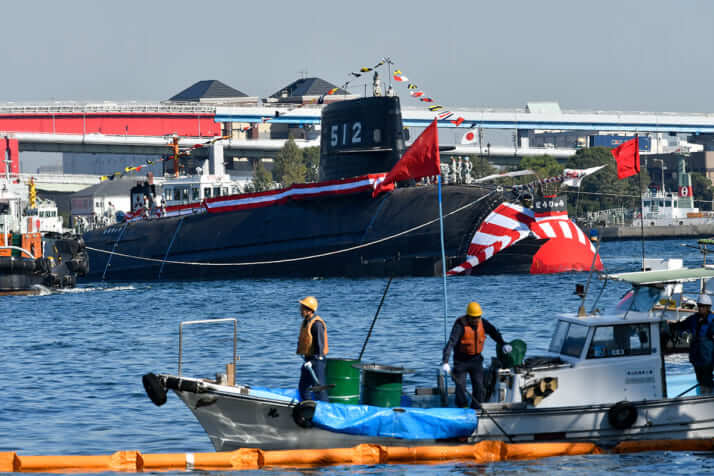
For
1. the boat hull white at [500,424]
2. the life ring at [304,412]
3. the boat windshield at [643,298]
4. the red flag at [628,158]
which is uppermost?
the red flag at [628,158]

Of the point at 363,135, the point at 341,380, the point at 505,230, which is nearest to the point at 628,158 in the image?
the point at 341,380

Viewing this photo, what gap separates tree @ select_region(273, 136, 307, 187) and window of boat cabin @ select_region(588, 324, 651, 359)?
379ft

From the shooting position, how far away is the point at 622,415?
1791 centimetres

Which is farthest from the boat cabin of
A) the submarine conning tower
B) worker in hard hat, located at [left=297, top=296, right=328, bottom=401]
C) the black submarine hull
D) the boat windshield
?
the submarine conning tower

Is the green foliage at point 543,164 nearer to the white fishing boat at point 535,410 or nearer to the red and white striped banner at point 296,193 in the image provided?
the red and white striped banner at point 296,193

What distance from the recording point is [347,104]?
5591cm

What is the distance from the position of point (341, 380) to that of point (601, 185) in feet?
397

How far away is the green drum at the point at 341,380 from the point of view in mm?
18406

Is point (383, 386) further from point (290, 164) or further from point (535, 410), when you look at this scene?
point (290, 164)

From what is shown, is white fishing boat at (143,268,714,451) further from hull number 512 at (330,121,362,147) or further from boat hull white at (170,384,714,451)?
hull number 512 at (330,121,362,147)

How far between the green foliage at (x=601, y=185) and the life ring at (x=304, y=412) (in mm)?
117347

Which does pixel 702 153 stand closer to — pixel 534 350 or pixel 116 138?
pixel 116 138

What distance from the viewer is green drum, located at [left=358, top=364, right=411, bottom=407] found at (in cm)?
1833

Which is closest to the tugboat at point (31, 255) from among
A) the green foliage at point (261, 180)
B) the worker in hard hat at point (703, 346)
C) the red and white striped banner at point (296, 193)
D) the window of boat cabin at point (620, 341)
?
the red and white striped banner at point (296, 193)
